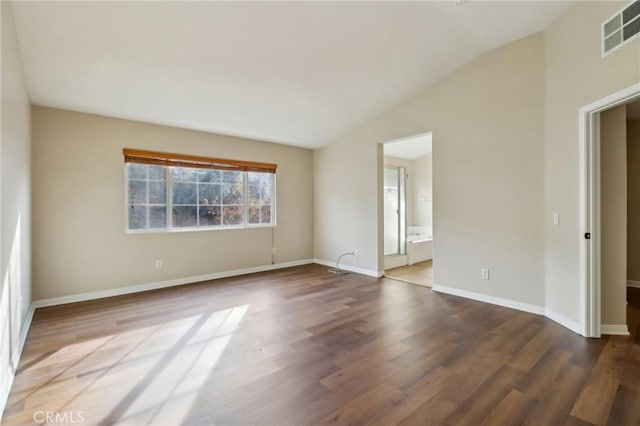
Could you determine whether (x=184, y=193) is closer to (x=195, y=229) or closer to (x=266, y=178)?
(x=195, y=229)

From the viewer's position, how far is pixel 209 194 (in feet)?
16.6

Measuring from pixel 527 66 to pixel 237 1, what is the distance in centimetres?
308

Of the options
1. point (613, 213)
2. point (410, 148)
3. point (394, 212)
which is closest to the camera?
point (613, 213)

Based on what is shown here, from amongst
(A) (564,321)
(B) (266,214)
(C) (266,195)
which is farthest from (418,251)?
(A) (564,321)

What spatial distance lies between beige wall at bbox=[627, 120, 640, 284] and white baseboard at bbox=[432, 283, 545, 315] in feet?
8.08

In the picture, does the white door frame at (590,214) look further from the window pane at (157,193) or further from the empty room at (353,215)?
the window pane at (157,193)

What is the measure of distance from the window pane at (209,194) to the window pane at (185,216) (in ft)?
0.63

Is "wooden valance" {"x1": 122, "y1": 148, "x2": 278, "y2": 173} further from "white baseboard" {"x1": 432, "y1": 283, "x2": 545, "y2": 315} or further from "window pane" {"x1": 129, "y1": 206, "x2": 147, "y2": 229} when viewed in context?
"white baseboard" {"x1": 432, "y1": 283, "x2": 545, "y2": 315}

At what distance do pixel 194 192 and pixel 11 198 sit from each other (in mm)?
2637

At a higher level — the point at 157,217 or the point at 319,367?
the point at 157,217

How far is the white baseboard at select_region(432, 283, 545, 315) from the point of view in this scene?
11.2 ft

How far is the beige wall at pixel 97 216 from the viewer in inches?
147

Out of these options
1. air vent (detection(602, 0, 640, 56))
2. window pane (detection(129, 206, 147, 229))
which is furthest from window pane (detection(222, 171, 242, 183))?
air vent (detection(602, 0, 640, 56))

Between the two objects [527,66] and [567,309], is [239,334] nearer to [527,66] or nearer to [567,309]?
[567,309]
